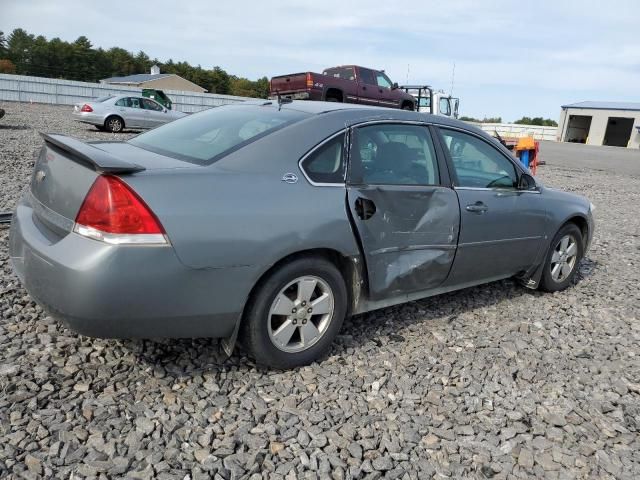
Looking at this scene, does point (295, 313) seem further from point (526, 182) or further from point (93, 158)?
point (526, 182)

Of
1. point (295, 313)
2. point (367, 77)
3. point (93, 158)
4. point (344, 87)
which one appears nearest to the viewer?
point (93, 158)

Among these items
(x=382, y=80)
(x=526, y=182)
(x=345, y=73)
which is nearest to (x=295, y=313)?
(x=526, y=182)

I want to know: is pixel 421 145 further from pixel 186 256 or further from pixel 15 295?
pixel 15 295

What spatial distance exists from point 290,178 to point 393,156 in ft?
2.92

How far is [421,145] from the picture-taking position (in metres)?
3.65

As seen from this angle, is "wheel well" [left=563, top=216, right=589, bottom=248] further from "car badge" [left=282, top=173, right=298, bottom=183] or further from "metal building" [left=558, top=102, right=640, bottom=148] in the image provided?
"metal building" [left=558, top=102, right=640, bottom=148]

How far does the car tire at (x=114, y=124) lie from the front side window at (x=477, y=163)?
1668cm

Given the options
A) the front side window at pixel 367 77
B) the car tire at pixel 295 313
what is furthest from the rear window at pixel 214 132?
the front side window at pixel 367 77

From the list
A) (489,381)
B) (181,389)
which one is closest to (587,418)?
(489,381)

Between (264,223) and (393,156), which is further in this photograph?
(393,156)

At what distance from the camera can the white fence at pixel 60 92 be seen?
31562mm

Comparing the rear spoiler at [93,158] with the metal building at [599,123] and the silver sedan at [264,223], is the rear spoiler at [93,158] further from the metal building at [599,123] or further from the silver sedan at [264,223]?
the metal building at [599,123]

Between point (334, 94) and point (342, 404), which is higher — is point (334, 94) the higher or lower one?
the higher one

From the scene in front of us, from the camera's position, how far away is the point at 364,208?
315 centimetres
